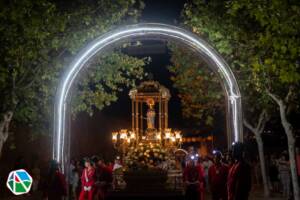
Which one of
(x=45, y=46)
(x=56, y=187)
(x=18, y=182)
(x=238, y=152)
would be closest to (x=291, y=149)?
(x=238, y=152)

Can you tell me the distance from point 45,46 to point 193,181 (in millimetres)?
6523

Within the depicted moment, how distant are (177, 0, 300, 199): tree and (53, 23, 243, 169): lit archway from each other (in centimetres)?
132

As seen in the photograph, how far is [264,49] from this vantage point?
53.9 feet

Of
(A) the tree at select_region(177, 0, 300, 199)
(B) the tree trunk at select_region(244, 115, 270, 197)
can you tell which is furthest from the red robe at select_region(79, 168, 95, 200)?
(B) the tree trunk at select_region(244, 115, 270, 197)

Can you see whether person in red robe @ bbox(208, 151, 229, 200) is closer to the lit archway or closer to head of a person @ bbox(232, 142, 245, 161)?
the lit archway

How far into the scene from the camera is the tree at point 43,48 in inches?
587

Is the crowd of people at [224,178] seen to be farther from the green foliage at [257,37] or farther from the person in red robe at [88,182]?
the green foliage at [257,37]

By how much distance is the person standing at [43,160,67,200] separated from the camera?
42.0 feet

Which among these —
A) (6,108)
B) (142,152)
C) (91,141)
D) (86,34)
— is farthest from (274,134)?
(6,108)

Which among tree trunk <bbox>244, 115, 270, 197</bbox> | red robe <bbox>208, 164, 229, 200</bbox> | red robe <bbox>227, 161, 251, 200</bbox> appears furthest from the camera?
tree trunk <bbox>244, 115, 270, 197</bbox>

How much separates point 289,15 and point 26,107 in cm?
935

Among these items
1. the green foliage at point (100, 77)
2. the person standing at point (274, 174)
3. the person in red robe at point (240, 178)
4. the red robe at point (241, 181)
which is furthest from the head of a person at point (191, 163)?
the person standing at point (274, 174)

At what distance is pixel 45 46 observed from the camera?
16016 millimetres

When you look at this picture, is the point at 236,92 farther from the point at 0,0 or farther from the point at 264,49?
the point at 0,0
